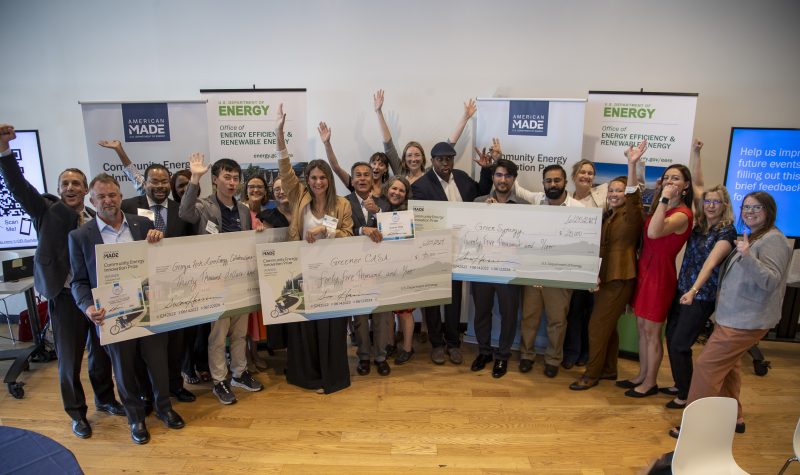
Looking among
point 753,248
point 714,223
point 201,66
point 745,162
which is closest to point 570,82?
point 745,162

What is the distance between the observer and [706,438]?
6.98 ft

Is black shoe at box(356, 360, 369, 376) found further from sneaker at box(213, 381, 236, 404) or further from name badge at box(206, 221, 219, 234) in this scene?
name badge at box(206, 221, 219, 234)

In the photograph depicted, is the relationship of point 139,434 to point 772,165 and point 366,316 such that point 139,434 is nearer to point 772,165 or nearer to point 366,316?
point 366,316

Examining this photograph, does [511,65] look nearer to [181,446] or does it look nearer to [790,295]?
[790,295]

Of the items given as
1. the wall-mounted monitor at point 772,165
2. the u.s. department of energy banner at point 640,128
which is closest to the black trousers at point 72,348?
the u.s. department of energy banner at point 640,128

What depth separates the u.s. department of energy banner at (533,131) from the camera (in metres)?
4.29

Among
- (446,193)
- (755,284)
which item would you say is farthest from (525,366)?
(755,284)

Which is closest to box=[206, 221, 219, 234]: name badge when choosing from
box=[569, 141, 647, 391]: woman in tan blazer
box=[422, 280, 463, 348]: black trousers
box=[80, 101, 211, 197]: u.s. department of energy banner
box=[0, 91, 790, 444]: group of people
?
box=[0, 91, 790, 444]: group of people

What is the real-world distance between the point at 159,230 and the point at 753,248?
11.9 ft

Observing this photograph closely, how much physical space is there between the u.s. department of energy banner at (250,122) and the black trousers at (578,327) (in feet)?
9.58

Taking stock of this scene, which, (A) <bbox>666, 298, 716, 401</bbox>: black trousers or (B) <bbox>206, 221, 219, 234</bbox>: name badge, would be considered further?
(B) <bbox>206, 221, 219, 234</bbox>: name badge

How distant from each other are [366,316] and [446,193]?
1.25 meters

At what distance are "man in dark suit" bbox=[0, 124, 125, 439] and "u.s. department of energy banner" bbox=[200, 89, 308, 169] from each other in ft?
5.12

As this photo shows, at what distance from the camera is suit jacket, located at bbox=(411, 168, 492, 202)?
13.3 ft
